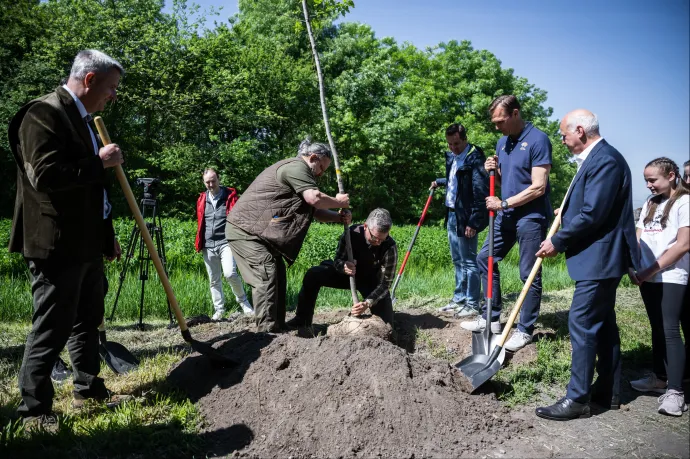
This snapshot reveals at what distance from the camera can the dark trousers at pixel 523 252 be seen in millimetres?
4836

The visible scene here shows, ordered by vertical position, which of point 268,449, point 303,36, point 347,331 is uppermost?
point 303,36

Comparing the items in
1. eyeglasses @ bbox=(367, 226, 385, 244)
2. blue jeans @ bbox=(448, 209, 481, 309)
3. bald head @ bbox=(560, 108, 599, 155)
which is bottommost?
blue jeans @ bbox=(448, 209, 481, 309)

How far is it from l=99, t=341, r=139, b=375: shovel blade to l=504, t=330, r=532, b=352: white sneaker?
11.4ft

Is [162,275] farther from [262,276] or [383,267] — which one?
[383,267]

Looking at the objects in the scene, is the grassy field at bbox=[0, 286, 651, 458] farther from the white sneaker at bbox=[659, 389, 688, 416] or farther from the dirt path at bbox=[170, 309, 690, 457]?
the white sneaker at bbox=[659, 389, 688, 416]

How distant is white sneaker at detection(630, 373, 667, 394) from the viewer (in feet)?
13.9

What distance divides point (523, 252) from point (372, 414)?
93.9 inches

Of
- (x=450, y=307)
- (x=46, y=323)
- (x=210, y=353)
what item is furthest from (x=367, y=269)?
(x=46, y=323)

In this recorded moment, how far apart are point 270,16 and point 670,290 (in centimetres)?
2609

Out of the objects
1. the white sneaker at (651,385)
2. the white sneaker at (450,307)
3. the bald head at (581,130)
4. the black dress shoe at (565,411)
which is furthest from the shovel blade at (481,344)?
the white sneaker at (450,307)

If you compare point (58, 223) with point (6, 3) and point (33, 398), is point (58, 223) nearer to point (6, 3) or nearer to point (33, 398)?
point (33, 398)

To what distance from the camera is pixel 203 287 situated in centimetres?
759

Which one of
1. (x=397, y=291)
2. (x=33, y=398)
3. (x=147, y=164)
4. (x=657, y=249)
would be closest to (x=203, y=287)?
(x=397, y=291)

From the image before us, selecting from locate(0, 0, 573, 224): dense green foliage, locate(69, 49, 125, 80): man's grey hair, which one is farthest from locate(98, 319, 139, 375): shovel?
locate(0, 0, 573, 224): dense green foliage
